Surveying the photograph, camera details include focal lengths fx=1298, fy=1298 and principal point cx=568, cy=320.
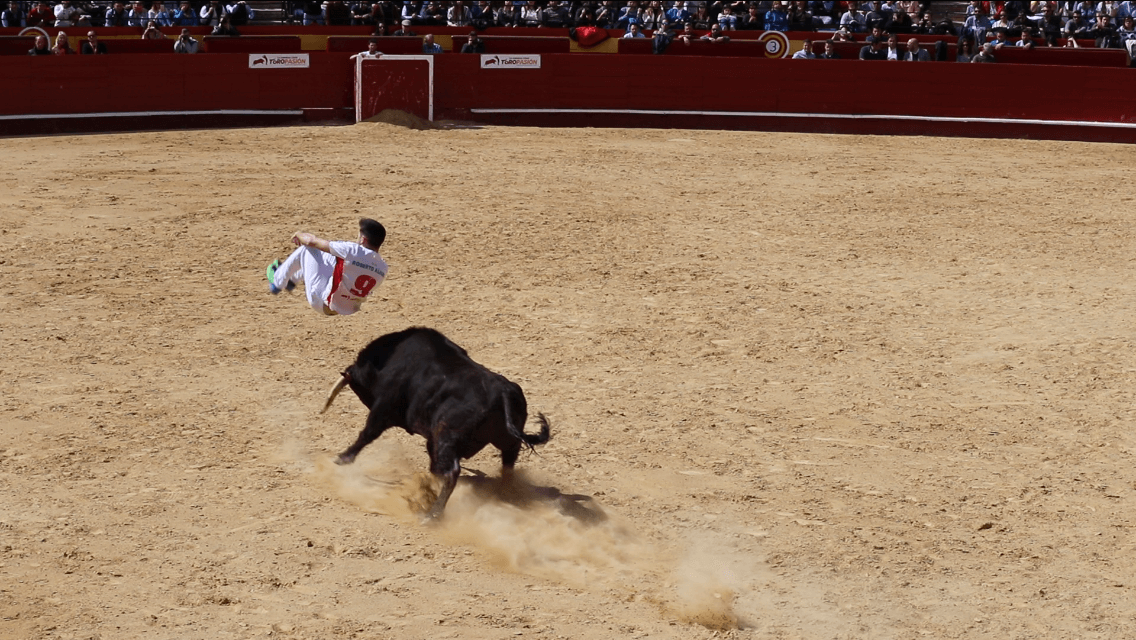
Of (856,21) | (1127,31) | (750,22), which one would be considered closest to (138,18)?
(750,22)

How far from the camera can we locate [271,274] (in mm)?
6980

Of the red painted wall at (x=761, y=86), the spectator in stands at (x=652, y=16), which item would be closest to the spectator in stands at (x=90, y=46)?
the red painted wall at (x=761, y=86)

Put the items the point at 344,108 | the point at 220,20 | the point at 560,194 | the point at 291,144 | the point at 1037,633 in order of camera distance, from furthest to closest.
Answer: the point at 220,20 < the point at 344,108 < the point at 291,144 < the point at 560,194 < the point at 1037,633

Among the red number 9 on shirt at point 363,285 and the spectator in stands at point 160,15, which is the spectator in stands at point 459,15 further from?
the red number 9 on shirt at point 363,285

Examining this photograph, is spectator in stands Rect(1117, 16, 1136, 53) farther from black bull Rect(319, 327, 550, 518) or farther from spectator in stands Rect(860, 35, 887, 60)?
black bull Rect(319, 327, 550, 518)

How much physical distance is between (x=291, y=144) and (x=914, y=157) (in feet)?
27.8

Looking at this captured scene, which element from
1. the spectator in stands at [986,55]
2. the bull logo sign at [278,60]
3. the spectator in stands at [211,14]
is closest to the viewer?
the bull logo sign at [278,60]

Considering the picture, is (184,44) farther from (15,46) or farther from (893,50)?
(893,50)

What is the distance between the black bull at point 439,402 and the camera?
6172mm

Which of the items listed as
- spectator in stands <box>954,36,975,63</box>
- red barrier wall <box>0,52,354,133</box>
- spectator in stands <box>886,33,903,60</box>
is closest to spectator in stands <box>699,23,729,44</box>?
spectator in stands <box>886,33,903,60</box>

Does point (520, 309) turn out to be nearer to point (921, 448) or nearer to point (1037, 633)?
point (921, 448)

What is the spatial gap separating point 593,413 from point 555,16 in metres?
18.4

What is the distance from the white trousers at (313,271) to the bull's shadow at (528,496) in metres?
1.22

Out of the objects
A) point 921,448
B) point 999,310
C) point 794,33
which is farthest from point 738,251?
point 794,33
